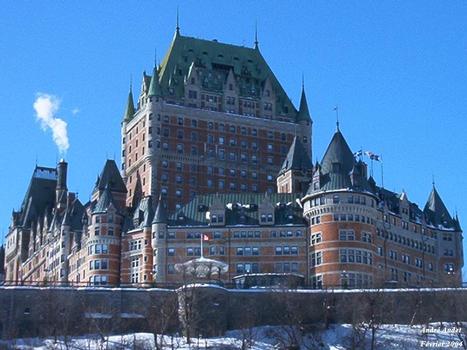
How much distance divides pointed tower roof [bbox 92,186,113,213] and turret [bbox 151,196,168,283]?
8178mm

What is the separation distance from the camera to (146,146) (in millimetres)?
188375

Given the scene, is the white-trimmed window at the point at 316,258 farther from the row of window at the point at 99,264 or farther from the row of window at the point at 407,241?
the row of window at the point at 99,264

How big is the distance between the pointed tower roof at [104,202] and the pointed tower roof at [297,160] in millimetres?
27014

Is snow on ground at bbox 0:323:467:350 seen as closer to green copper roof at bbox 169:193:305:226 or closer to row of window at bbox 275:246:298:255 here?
row of window at bbox 275:246:298:255

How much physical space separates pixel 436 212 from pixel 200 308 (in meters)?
57.1

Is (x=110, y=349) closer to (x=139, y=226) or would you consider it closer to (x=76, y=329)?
(x=76, y=329)

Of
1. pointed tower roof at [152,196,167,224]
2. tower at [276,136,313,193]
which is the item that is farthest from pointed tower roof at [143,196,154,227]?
tower at [276,136,313,193]

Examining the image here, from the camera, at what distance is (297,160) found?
17712cm

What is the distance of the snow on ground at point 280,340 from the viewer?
418 ft

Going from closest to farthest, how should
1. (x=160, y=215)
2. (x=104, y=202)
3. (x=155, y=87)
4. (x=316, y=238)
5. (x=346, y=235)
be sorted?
(x=346, y=235), (x=316, y=238), (x=160, y=215), (x=104, y=202), (x=155, y=87)

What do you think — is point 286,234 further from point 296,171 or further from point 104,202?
point 104,202

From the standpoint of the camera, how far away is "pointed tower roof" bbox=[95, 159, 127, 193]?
17700 cm

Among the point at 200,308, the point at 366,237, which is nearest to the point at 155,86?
the point at 366,237

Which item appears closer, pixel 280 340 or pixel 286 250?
pixel 280 340
